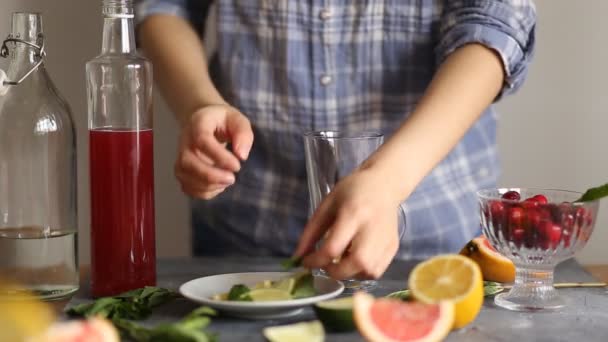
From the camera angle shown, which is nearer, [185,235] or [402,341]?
[402,341]

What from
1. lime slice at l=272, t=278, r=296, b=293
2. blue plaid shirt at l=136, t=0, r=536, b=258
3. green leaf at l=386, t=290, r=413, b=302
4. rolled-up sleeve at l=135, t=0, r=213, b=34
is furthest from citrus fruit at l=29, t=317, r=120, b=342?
rolled-up sleeve at l=135, t=0, r=213, b=34

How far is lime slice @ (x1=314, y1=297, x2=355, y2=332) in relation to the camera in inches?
35.6

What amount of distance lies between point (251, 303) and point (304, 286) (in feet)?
0.24

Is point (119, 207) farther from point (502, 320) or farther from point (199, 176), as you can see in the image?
point (502, 320)

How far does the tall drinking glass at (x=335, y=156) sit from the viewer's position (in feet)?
3.58

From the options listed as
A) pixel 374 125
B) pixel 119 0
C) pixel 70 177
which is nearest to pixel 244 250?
pixel 374 125

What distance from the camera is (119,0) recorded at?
3.50ft

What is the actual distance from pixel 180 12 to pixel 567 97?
724 millimetres

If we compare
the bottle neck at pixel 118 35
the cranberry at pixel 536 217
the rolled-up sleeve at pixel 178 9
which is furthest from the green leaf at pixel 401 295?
the rolled-up sleeve at pixel 178 9

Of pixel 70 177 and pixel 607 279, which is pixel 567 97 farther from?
pixel 70 177

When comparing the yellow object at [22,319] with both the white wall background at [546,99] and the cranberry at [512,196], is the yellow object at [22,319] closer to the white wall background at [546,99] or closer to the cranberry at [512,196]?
the cranberry at [512,196]

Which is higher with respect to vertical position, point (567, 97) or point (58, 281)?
point (567, 97)

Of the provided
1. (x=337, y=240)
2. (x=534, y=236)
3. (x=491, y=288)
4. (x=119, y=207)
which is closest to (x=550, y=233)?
(x=534, y=236)

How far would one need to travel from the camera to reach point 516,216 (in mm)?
1004
